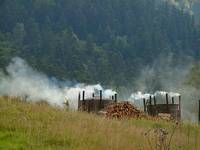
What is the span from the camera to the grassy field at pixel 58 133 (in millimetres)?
11359

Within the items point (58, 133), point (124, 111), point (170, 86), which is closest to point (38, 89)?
point (170, 86)

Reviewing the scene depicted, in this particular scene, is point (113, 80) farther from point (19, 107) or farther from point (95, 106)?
point (19, 107)

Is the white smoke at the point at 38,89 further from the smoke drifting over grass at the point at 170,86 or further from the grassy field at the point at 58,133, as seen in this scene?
the grassy field at the point at 58,133

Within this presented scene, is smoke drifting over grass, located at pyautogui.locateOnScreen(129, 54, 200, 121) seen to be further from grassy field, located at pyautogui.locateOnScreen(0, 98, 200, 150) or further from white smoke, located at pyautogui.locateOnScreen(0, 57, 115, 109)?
grassy field, located at pyautogui.locateOnScreen(0, 98, 200, 150)

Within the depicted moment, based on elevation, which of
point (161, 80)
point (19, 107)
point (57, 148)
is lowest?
point (57, 148)

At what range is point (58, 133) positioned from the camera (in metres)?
12.4

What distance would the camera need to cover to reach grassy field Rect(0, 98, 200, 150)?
1136 centimetres

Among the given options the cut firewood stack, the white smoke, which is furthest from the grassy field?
the white smoke

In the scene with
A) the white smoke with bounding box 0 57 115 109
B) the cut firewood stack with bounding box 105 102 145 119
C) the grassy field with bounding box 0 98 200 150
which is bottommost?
the grassy field with bounding box 0 98 200 150

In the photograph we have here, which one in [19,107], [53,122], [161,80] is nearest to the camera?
[53,122]

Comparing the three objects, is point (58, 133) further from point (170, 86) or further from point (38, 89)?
point (170, 86)

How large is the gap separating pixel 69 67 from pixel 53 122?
159 meters

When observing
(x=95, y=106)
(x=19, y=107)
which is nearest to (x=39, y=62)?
(x=95, y=106)

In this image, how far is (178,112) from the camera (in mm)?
43750
